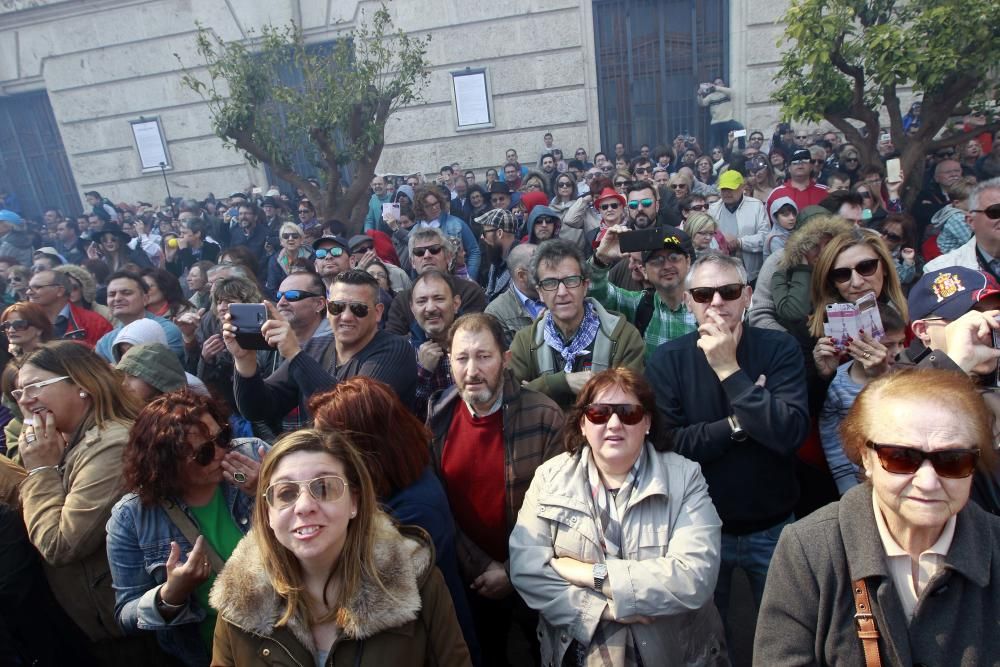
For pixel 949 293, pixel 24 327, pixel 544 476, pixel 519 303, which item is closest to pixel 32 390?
pixel 24 327

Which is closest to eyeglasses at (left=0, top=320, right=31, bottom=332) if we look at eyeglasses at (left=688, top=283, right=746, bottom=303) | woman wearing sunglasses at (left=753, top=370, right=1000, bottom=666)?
eyeglasses at (left=688, top=283, right=746, bottom=303)

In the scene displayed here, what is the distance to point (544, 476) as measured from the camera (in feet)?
7.72

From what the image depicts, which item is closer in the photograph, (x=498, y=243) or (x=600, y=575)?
(x=600, y=575)

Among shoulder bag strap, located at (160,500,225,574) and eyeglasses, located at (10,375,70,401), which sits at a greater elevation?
eyeglasses, located at (10,375,70,401)

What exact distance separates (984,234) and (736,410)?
237 centimetres

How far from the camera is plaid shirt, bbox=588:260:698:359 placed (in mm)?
3551

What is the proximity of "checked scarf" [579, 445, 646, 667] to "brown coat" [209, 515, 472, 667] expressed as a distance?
508mm

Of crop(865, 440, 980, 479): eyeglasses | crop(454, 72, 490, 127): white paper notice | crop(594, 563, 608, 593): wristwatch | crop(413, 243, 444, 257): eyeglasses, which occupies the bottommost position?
crop(594, 563, 608, 593): wristwatch

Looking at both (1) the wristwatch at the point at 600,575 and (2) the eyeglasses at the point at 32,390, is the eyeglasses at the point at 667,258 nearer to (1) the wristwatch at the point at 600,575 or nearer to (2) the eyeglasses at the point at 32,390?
(1) the wristwatch at the point at 600,575

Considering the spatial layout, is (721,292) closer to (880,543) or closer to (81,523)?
(880,543)

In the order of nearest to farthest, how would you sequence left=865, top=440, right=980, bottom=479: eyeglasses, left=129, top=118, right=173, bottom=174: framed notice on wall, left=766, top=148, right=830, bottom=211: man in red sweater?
left=865, top=440, right=980, bottom=479: eyeglasses < left=766, top=148, right=830, bottom=211: man in red sweater < left=129, top=118, right=173, bottom=174: framed notice on wall

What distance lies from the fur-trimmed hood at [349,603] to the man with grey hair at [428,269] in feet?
7.26

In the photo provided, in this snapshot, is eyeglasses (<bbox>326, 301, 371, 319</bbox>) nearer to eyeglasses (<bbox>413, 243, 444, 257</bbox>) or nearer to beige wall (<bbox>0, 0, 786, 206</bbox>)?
eyeglasses (<bbox>413, 243, 444, 257</bbox>)

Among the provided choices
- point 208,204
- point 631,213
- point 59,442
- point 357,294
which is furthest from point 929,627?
point 208,204
